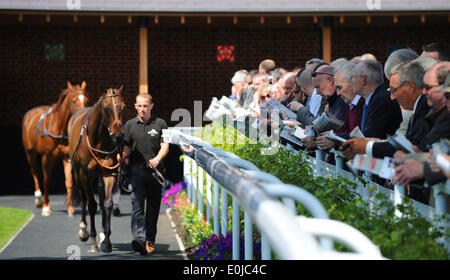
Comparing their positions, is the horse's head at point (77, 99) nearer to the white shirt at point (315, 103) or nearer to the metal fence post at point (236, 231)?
the white shirt at point (315, 103)

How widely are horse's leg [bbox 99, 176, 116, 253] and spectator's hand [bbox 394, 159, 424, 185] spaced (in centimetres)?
630

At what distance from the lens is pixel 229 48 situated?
21.3 meters

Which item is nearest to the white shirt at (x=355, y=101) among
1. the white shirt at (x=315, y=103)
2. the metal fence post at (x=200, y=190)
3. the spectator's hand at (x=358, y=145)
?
the white shirt at (x=315, y=103)

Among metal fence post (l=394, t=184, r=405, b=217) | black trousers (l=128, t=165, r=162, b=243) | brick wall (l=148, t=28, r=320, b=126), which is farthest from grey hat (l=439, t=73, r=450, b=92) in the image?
brick wall (l=148, t=28, r=320, b=126)

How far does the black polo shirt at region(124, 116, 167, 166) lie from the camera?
977 centimetres

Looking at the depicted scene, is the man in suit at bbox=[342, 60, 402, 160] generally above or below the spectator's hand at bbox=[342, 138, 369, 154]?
above

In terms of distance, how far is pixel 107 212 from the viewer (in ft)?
32.4

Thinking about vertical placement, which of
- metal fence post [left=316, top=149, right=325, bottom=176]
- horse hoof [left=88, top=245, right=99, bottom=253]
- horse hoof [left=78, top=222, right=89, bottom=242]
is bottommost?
horse hoof [left=88, top=245, right=99, bottom=253]

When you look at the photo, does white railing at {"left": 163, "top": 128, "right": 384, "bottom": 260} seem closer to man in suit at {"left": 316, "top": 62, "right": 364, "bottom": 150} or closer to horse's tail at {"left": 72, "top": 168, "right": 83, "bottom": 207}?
man in suit at {"left": 316, "top": 62, "right": 364, "bottom": 150}

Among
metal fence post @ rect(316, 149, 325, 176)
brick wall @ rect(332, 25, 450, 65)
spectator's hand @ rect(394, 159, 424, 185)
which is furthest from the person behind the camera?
brick wall @ rect(332, 25, 450, 65)

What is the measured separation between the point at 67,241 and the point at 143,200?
5.24ft

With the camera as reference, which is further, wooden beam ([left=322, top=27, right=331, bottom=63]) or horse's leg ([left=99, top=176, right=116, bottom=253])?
wooden beam ([left=322, top=27, right=331, bottom=63])
